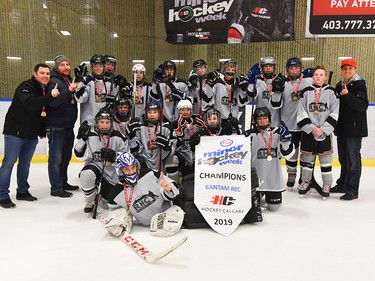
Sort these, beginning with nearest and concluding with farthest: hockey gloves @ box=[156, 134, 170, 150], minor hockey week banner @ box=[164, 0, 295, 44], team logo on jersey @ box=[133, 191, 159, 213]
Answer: team logo on jersey @ box=[133, 191, 159, 213]
hockey gloves @ box=[156, 134, 170, 150]
minor hockey week banner @ box=[164, 0, 295, 44]

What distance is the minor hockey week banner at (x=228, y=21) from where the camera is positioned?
208 inches

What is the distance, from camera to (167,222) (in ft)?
8.31

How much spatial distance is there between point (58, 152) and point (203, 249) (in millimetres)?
1873

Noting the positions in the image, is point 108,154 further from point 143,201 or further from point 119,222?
point 119,222

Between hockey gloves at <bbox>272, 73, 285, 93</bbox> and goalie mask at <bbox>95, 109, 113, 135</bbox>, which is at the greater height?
hockey gloves at <bbox>272, 73, 285, 93</bbox>

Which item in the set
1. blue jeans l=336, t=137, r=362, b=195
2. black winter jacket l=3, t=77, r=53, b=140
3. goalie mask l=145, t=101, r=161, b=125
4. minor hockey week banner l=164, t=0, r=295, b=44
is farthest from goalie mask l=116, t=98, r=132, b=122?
minor hockey week banner l=164, t=0, r=295, b=44

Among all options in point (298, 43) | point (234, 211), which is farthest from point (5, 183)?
point (298, 43)

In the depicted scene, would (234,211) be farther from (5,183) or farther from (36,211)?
(5,183)

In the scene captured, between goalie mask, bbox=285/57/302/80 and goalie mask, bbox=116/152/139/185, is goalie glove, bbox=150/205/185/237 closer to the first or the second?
goalie mask, bbox=116/152/139/185

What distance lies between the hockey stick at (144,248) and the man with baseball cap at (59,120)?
4.44 ft

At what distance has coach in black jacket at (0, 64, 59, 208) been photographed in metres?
3.09

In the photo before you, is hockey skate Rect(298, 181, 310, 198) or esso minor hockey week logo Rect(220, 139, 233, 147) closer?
esso minor hockey week logo Rect(220, 139, 233, 147)

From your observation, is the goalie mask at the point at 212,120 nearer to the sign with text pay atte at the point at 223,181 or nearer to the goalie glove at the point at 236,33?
the sign with text pay atte at the point at 223,181

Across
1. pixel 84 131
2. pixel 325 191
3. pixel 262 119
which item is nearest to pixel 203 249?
pixel 262 119
